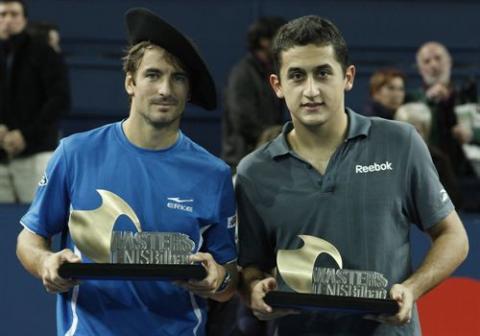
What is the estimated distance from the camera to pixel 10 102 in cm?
696

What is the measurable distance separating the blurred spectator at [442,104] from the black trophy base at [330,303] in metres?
4.12

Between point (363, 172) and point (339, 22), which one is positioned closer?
point (363, 172)

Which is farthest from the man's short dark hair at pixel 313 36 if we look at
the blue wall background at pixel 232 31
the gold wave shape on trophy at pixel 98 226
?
the blue wall background at pixel 232 31

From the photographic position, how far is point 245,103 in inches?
300

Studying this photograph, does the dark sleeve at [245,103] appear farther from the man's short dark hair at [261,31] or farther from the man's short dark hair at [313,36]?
the man's short dark hair at [313,36]

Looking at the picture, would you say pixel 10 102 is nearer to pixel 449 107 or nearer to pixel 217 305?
pixel 217 305

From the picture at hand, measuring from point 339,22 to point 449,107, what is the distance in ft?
7.00

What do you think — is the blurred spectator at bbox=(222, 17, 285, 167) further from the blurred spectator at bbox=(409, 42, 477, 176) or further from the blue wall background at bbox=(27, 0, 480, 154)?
the blue wall background at bbox=(27, 0, 480, 154)

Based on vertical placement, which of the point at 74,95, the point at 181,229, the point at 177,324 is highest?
the point at 181,229

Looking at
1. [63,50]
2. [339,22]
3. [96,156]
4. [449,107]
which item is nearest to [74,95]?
[63,50]

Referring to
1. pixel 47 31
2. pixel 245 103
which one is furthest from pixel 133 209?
pixel 47 31

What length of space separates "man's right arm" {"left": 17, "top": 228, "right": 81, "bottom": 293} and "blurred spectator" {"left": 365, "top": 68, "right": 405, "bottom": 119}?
4081 mm

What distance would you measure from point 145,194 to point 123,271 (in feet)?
1.14

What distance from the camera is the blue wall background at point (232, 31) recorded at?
30.0ft
